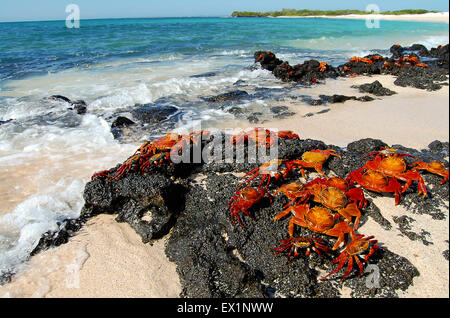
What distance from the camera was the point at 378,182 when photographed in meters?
3.94

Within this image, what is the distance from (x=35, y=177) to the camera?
16.6ft

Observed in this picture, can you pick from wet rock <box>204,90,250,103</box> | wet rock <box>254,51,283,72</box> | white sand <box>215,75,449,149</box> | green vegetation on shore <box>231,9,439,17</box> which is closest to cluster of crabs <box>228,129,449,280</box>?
white sand <box>215,75,449,149</box>

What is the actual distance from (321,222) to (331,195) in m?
0.46

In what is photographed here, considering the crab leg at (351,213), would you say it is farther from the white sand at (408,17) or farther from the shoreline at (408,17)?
the white sand at (408,17)

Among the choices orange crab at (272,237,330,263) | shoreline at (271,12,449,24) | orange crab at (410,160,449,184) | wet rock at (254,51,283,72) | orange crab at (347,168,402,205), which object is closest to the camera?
orange crab at (272,237,330,263)

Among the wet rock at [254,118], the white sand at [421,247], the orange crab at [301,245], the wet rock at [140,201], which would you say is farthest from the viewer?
the wet rock at [254,118]

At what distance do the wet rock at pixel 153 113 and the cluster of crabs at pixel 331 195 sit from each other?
4.64m

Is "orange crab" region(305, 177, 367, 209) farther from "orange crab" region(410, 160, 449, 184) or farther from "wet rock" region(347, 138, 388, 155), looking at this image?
"wet rock" region(347, 138, 388, 155)

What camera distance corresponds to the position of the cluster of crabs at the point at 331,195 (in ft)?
10.1

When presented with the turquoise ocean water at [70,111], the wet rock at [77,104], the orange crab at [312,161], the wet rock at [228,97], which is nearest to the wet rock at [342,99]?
the turquoise ocean water at [70,111]

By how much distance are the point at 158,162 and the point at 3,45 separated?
85.3ft

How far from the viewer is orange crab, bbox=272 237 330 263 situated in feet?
10.1

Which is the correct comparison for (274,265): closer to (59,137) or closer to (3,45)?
(59,137)
